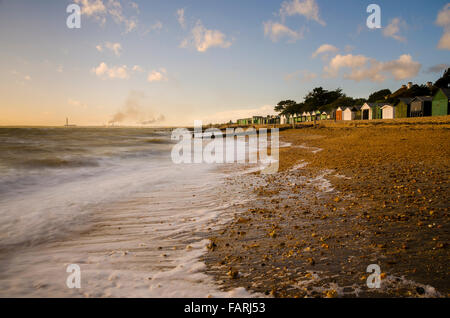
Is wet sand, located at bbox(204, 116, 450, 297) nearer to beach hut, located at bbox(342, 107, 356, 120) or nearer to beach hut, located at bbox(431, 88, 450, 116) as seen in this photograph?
beach hut, located at bbox(431, 88, 450, 116)

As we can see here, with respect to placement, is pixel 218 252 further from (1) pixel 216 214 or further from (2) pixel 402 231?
(2) pixel 402 231

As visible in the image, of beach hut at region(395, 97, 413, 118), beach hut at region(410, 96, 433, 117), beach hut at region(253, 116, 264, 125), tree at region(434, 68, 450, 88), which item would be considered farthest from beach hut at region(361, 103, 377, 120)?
beach hut at region(253, 116, 264, 125)

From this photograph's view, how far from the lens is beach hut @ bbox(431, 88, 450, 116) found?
30422mm

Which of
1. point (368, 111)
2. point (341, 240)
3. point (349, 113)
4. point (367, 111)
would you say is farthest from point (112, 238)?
point (349, 113)

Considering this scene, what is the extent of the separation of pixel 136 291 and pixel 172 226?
1961mm

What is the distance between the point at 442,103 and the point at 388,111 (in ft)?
35.4

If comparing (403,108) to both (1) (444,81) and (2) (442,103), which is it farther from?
(1) (444,81)

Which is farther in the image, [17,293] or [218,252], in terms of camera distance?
[218,252]

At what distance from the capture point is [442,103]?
102ft

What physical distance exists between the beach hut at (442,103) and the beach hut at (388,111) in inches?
293

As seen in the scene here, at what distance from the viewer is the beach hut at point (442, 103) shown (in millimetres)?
30422

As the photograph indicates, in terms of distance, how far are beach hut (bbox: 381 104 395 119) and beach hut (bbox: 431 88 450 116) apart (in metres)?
7.44
